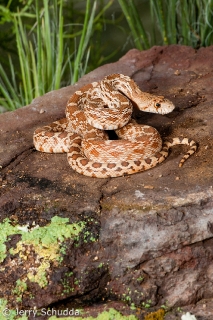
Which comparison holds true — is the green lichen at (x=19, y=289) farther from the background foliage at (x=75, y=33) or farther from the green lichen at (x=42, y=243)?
the background foliage at (x=75, y=33)

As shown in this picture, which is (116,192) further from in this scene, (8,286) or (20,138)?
(20,138)

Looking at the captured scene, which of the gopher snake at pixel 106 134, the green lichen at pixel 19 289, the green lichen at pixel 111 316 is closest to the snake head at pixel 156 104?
the gopher snake at pixel 106 134

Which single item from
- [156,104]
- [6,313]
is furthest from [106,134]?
[6,313]

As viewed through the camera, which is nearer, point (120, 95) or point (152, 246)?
point (152, 246)

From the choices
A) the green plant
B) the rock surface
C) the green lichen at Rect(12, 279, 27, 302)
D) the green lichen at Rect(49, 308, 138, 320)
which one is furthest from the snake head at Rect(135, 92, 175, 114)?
the green lichen at Rect(12, 279, 27, 302)

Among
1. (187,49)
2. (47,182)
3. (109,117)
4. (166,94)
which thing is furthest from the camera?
(187,49)

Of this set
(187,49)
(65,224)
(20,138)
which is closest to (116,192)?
(65,224)

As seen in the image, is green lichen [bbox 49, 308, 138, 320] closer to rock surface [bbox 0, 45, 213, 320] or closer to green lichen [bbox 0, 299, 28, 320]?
rock surface [bbox 0, 45, 213, 320]
